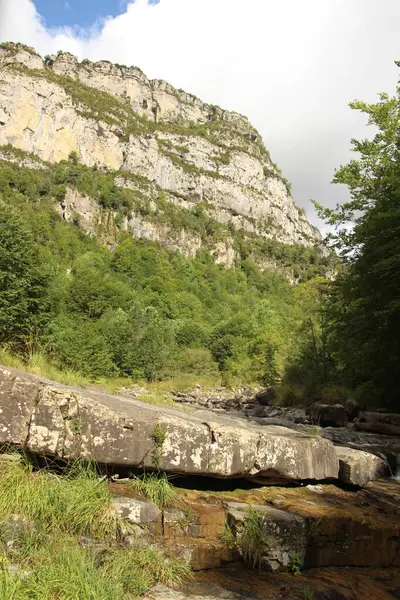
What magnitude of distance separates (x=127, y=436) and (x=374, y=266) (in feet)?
37.0

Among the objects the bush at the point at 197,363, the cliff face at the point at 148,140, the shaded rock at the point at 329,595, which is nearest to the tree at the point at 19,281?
the shaded rock at the point at 329,595

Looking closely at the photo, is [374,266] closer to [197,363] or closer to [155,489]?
[155,489]

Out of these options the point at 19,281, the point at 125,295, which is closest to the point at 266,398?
the point at 19,281

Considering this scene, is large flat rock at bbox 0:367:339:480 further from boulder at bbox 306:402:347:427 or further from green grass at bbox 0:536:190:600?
boulder at bbox 306:402:347:427

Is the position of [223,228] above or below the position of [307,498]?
above

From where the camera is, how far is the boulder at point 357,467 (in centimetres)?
595

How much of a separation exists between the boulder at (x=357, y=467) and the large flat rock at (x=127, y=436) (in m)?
0.83

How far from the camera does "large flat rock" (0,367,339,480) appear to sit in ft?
13.4

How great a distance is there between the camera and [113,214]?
9975cm

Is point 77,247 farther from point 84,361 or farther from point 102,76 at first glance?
point 102,76

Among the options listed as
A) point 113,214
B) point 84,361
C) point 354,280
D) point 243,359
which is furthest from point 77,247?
point 354,280

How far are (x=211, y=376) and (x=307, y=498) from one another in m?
42.6

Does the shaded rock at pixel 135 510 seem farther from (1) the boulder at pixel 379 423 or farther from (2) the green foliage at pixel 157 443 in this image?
(1) the boulder at pixel 379 423

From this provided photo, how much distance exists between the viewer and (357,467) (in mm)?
6090
